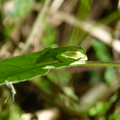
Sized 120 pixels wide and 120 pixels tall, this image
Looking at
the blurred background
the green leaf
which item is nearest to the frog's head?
the green leaf

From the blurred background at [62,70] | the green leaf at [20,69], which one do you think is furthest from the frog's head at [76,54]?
the blurred background at [62,70]

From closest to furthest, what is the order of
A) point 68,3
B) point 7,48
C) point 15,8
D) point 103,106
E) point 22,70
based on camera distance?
point 22,70 < point 103,106 < point 15,8 < point 7,48 < point 68,3

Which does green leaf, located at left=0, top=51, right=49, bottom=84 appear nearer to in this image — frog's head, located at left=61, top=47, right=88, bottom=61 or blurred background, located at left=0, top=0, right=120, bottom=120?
frog's head, located at left=61, top=47, right=88, bottom=61

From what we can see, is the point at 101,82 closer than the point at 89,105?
No

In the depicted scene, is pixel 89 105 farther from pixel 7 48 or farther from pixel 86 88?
pixel 7 48

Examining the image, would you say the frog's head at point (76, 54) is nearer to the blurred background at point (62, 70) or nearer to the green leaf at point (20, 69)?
the green leaf at point (20, 69)

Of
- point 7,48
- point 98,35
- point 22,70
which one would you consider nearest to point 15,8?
point 7,48

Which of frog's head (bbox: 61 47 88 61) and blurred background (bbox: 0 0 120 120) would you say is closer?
frog's head (bbox: 61 47 88 61)

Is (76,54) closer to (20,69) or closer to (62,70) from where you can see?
(20,69)
